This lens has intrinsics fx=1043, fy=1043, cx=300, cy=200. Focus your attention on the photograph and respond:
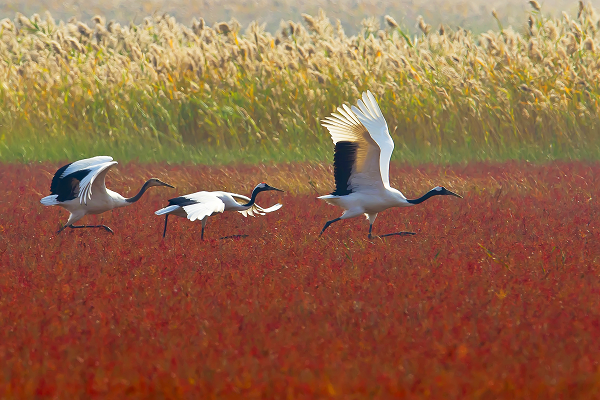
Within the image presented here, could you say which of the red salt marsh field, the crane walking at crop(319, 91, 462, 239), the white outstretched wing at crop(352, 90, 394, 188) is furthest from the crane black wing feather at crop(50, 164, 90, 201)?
the white outstretched wing at crop(352, 90, 394, 188)

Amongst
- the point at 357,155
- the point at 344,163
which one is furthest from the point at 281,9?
the point at 357,155

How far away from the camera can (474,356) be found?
520 centimetres

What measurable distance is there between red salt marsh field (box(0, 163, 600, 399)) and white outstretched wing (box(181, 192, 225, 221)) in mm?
304

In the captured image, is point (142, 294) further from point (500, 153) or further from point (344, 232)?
point (500, 153)

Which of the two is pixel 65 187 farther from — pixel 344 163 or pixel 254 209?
pixel 344 163

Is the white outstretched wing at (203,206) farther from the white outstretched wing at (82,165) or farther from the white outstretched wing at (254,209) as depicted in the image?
the white outstretched wing at (82,165)

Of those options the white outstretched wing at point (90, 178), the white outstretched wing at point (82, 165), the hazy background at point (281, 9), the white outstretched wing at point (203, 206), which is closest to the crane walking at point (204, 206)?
the white outstretched wing at point (203, 206)

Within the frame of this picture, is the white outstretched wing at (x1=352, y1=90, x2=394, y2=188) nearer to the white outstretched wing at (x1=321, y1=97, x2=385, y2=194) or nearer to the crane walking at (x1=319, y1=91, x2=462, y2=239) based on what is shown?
the crane walking at (x1=319, y1=91, x2=462, y2=239)

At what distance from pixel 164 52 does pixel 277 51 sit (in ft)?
5.98

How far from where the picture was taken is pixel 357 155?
29.4 feet

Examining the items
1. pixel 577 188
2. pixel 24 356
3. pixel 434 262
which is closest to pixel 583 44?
pixel 577 188

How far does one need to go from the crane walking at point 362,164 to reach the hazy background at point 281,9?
3551cm

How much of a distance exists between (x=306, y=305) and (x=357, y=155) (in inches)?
113

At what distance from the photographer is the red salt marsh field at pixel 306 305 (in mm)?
4836
